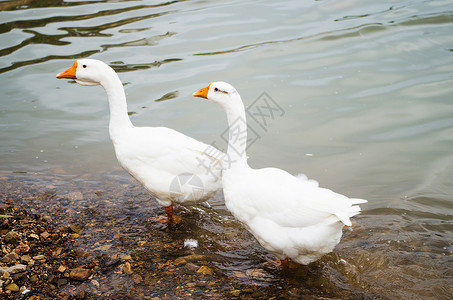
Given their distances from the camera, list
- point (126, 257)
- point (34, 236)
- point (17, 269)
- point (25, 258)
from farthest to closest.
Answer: point (34, 236) → point (126, 257) → point (25, 258) → point (17, 269)

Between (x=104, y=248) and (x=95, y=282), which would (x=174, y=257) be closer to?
(x=104, y=248)

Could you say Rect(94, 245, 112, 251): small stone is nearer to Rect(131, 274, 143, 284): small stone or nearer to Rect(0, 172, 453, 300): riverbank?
Rect(0, 172, 453, 300): riverbank

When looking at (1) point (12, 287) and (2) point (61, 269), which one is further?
(2) point (61, 269)

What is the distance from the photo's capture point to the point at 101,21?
13047 millimetres

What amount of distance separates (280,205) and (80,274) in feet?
6.73

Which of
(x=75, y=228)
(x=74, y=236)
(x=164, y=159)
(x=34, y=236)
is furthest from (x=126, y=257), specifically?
(x=164, y=159)

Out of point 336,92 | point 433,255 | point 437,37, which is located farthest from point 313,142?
point 437,37

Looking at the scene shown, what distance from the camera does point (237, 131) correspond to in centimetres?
494

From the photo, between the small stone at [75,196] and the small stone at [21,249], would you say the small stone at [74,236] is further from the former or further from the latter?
the small stone at [75,196]

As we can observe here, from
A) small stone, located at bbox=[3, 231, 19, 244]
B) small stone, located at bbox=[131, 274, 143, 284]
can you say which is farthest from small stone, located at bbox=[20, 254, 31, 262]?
small stone, located at bbox=[131, 274, 143, 284]

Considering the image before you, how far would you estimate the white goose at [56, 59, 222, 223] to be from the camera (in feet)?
17.4

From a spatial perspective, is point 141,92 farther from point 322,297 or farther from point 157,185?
point 322,297

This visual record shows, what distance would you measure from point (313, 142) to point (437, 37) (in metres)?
5.13

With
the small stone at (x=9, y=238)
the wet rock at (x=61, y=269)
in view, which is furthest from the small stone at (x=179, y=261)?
the small stone at (x=9, y=238)
